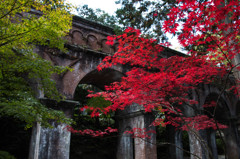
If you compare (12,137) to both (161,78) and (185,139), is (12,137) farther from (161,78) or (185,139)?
(185,139)

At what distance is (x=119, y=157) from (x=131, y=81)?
18.1ft

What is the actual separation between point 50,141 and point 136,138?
3.78 m

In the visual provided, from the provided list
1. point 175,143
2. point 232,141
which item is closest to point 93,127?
point 175,143

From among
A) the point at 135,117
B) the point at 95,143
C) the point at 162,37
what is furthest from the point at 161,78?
the point at 95,143

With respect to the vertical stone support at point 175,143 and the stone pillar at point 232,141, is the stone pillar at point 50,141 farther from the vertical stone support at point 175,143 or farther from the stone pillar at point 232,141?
the stone pillar at point 232,141

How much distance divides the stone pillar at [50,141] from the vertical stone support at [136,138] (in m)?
2.44

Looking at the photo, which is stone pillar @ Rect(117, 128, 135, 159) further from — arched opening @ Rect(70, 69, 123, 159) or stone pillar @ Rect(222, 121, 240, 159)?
stone pillar @ Rect(222, 121, 240, 159)

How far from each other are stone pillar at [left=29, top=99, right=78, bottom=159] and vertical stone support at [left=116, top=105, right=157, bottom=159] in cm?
244

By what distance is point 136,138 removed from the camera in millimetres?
8602

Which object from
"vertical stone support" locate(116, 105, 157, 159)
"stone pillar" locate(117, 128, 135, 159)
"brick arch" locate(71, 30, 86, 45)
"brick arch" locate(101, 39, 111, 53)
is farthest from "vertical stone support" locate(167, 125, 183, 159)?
"brick arch" locate(71, 30, 86, 45)

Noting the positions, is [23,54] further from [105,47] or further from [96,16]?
[96,16]

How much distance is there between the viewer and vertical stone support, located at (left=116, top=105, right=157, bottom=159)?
26.9 ft

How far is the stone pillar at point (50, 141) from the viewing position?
611 cm

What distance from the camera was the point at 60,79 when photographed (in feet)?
23.4
